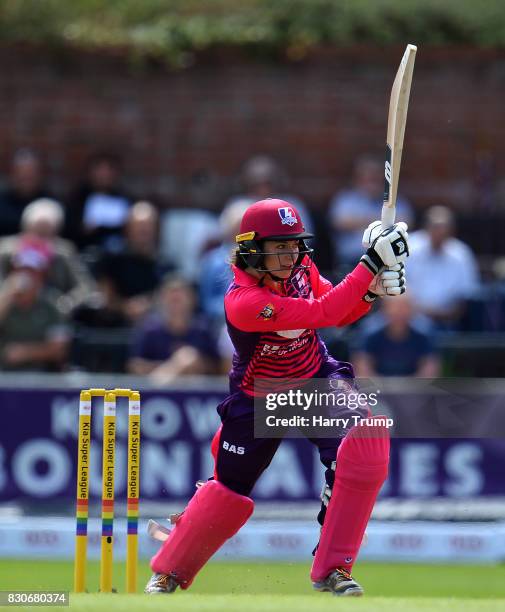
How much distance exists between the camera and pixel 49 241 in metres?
10.9

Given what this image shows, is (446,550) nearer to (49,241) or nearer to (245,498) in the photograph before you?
(245,498)

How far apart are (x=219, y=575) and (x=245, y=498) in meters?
1.80

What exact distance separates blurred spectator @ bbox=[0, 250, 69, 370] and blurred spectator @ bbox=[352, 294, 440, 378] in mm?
2202

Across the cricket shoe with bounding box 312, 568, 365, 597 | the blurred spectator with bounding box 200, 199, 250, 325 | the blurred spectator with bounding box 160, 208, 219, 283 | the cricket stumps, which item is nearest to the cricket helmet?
the cricket stumps

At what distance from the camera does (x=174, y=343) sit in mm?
10289

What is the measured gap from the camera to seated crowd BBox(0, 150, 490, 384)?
10.2 meters

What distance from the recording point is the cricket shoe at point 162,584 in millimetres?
6285

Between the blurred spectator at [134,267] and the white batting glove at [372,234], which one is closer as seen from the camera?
the white batting glove at [372,234]

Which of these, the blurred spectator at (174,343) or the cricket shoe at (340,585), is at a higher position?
the blurred spectator at (174,343)

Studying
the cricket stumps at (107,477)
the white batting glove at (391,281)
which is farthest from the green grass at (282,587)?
the white batting glove at (391,281)

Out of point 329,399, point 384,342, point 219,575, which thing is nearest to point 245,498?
point 329,399

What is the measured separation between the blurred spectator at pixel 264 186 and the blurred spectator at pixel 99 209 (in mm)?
1000

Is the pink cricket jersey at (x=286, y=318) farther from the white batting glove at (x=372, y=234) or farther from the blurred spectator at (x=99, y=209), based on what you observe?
the blurred spectator at (x=99, y=209)

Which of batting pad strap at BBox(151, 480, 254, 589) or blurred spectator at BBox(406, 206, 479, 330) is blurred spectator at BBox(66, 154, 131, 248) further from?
batting pad strap at BBox(151, 480, 254, 589)
